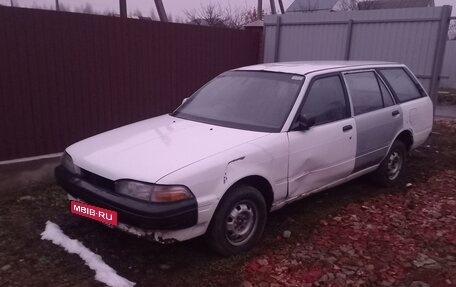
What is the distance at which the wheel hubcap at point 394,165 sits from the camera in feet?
17.3

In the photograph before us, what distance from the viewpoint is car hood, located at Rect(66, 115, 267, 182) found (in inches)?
123

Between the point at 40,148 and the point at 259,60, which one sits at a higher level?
the point at 259,60

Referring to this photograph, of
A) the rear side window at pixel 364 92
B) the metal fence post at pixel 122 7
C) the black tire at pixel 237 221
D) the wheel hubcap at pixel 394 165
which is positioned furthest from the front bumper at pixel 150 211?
the metal fence post at pixel 122 7

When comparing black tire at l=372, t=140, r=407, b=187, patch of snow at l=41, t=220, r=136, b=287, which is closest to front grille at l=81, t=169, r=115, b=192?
patch of snow at l=41, t=220, r=136, b=287

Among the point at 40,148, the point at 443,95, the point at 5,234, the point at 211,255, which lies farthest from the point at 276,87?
the point at 443,95

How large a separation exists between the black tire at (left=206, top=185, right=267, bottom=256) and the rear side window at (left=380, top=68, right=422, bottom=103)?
2.62 meters

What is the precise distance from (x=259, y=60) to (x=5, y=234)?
20.4ft

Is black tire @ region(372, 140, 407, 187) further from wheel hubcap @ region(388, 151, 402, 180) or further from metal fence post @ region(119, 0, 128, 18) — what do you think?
metal fence post @ region(119, 0, 128, 18)

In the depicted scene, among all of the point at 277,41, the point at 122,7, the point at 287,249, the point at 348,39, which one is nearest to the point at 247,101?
the point at 287,249

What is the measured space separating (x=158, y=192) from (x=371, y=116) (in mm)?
2761

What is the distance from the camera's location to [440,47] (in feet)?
22.5

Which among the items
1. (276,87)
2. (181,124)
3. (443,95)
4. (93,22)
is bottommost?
(443,95)

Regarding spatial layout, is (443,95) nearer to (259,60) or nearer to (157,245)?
(259,60)

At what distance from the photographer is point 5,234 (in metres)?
3.95
